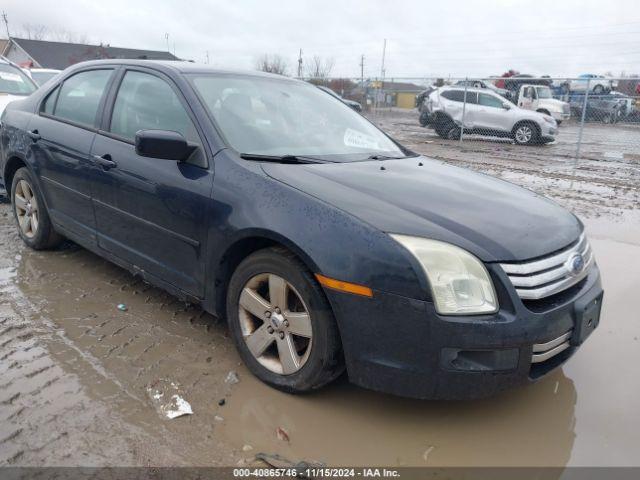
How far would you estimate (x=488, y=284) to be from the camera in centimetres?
219

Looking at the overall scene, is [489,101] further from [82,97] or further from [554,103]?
[82,97]

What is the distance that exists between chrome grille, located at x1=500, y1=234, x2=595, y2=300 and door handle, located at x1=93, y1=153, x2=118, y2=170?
2.50 metres

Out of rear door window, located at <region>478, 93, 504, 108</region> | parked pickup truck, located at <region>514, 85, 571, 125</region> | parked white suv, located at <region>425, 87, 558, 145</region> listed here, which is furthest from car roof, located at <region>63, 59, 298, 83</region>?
parked pickup truck, located at <region>514, 85, 571, 125</region>

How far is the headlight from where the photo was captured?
2.16m

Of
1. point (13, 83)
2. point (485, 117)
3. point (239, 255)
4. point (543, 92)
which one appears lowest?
point (239, 255)

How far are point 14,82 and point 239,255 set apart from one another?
25.8 ft

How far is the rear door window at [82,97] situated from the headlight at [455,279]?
272 centimetres

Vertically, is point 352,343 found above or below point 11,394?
above

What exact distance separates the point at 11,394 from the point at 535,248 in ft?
8.60

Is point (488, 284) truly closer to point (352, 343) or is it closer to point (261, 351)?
point (352, 343)

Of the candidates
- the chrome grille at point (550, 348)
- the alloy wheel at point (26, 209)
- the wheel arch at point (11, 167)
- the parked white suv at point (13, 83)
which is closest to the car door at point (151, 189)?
the alloy wheel at point (26, 209)

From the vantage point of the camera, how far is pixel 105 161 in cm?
341

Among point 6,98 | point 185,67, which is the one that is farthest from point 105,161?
point 6,98

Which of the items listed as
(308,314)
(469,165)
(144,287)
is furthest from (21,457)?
(469,165)
